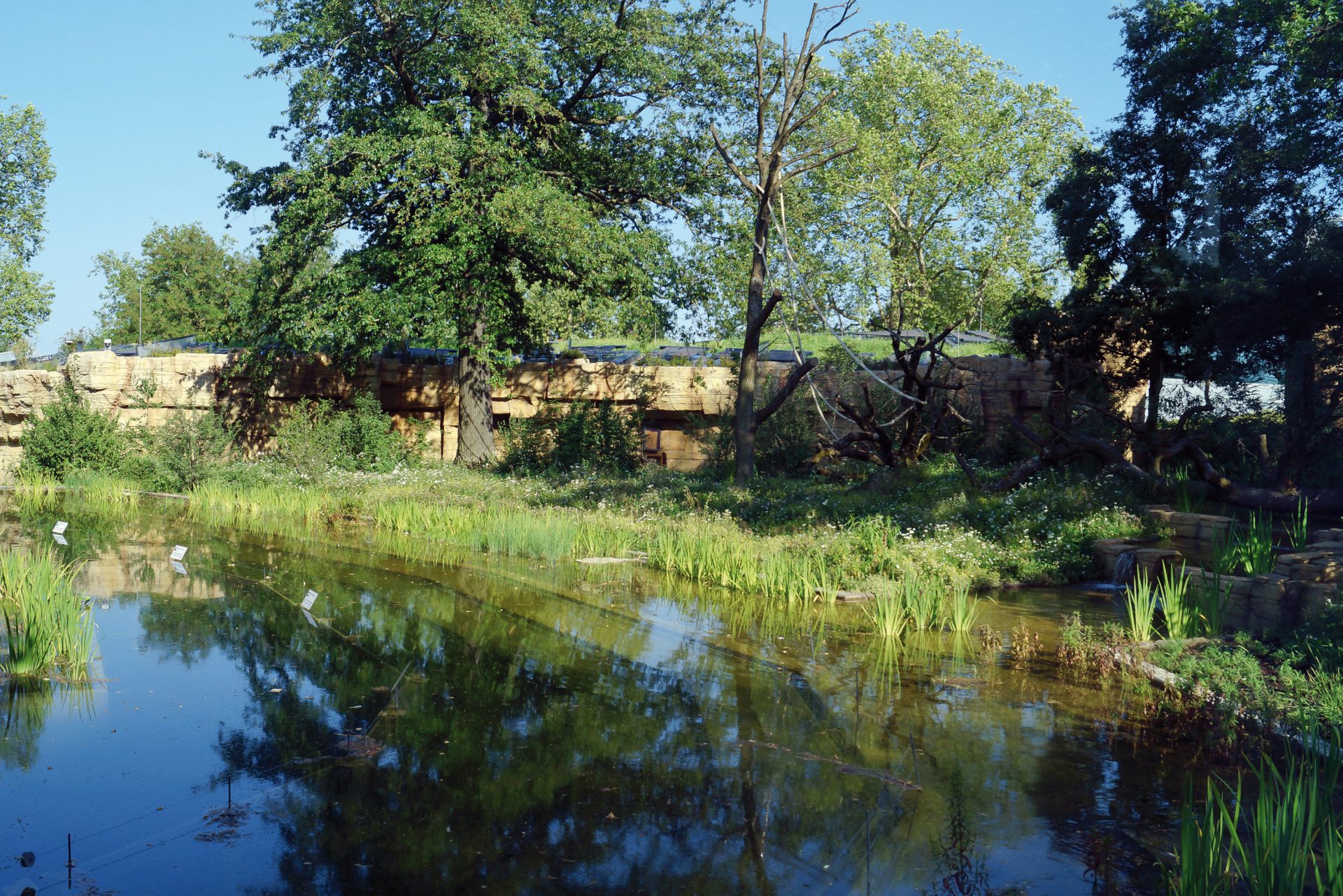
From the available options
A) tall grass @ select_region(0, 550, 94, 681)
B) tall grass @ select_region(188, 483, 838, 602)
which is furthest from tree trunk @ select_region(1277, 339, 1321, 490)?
tall grass @ select_region(0, 550, 94, 681)

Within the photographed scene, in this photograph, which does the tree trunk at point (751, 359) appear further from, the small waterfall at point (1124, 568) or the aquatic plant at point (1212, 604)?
the aquatic plant at point (1212, 604)

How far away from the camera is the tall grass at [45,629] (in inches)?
264

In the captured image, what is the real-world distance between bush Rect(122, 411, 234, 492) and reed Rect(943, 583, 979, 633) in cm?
1278

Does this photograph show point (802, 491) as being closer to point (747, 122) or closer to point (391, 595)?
point (391, 595)

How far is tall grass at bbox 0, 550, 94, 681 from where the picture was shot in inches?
264

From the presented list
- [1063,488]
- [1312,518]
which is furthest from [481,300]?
[1312,518]

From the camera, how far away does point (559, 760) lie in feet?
18.3

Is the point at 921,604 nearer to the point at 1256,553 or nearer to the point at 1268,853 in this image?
the point at 1256,553

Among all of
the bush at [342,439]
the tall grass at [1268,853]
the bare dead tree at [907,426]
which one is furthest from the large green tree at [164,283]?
the tall grass at [1268,853]

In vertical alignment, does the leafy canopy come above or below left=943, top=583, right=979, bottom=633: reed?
above

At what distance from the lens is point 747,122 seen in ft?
62.9

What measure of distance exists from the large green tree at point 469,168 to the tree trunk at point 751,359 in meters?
3.16

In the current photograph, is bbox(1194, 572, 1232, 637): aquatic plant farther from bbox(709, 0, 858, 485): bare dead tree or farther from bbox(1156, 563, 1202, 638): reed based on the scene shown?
bbox(709, 0, 858, 485): bare dead tree

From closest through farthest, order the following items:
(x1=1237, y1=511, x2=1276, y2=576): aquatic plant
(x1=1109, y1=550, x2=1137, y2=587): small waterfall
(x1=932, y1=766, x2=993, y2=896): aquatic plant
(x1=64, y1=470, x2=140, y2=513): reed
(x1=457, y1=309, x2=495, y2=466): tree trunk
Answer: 1. (x1=932, y1=766, x2=993, y2=896): aquatic plant
2. (x1=1237, y1=511, x2=1276, y2=576): aquatic plant
3. (x1=1109, y1=550, x2=1137, y2=587): small waterfall
4. (x1=64, y1=470, x2=140, y2=513): reed
5. (x1=457, y1=309, x2=495, y2=466): tree trunk
